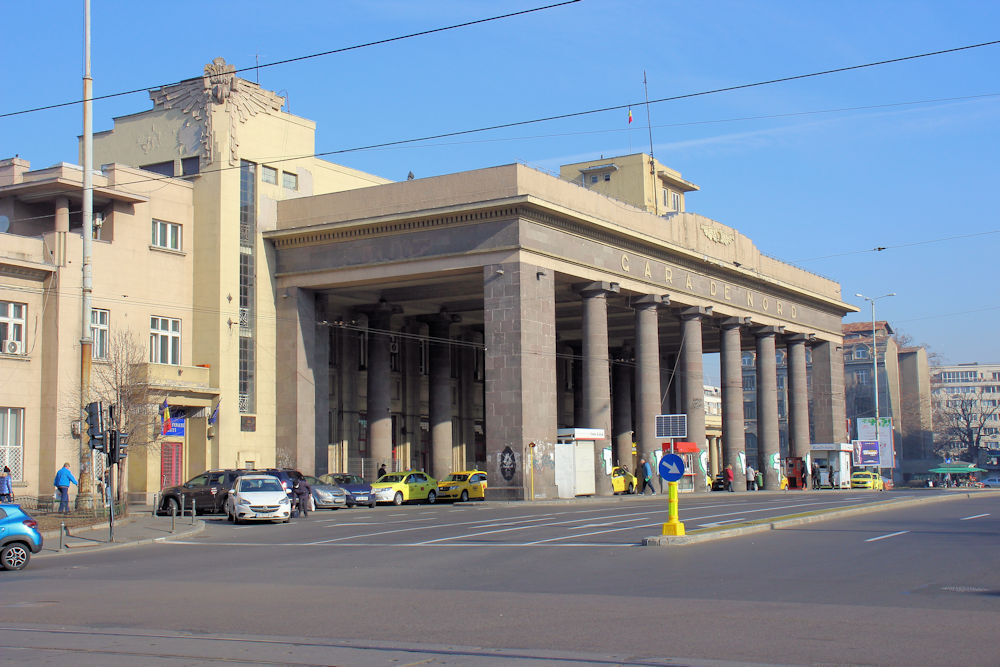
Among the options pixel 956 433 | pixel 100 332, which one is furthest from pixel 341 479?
pixel 956 433

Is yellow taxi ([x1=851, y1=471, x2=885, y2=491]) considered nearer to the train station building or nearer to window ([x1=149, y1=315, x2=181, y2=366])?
the train station building

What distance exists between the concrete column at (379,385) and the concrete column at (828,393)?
107 ft

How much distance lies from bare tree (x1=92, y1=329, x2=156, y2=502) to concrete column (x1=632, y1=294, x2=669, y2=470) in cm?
2455

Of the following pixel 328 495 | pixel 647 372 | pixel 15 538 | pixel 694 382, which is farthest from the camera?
pixel 694 382

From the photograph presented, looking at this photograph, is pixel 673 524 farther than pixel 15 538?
Yes

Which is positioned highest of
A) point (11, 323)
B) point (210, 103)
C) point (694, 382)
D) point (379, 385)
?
point (210, 103)

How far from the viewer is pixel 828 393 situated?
76.6 metres

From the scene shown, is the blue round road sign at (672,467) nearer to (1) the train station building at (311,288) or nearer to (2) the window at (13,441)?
(1) the train station building at (311,288)

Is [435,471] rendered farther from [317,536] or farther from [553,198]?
[317,536]

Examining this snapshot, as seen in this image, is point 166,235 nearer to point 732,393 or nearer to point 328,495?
point 328,495

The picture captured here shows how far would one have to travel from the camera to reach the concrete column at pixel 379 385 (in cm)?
5778

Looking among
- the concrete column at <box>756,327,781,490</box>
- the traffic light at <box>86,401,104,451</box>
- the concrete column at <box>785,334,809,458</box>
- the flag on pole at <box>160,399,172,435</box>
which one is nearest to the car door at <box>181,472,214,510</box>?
the flag on pole at <box>160,399,172,435</box>

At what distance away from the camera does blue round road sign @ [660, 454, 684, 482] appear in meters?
23.1

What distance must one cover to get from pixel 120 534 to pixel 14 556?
304 inches
